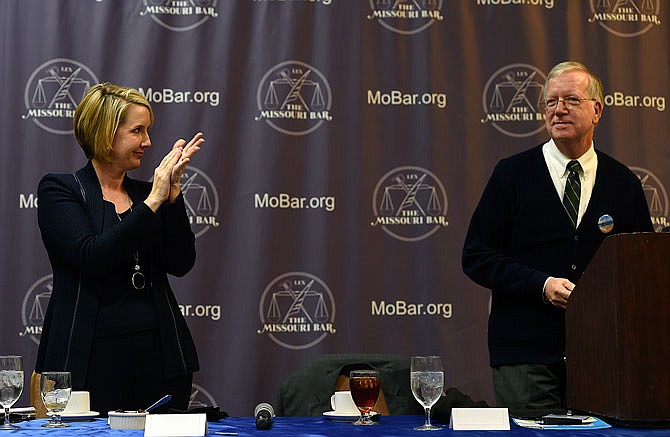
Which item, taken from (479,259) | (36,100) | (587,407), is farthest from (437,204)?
(587,407)

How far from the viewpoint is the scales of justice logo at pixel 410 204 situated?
4.36 metres

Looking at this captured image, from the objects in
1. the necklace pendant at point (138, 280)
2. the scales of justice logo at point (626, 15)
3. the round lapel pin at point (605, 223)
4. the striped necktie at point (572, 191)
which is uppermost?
the scales of justice logo at point (626, 15)

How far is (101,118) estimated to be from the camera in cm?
307

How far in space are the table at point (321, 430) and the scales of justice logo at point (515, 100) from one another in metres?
2.50

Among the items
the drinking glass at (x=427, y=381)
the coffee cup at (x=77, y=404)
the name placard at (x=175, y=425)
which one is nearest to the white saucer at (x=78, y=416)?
the coffee cup at (x=77, y=404)

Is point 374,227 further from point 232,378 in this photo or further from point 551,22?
point 551,22

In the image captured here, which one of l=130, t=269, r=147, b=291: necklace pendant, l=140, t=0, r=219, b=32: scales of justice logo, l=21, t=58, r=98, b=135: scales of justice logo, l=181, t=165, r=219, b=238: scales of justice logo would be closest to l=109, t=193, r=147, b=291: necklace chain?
l=130, t=269, r=147, b=291: necklace pendant

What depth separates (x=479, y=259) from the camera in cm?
306

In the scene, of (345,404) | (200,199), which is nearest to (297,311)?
(200,199)

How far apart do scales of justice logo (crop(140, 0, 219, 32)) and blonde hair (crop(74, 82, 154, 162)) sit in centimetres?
133

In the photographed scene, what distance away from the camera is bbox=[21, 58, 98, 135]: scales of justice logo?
424cm

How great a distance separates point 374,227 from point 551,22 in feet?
4.40

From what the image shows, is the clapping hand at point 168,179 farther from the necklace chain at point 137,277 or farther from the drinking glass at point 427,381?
the drinking glass at point 427,381

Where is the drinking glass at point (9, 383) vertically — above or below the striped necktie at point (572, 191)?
below
